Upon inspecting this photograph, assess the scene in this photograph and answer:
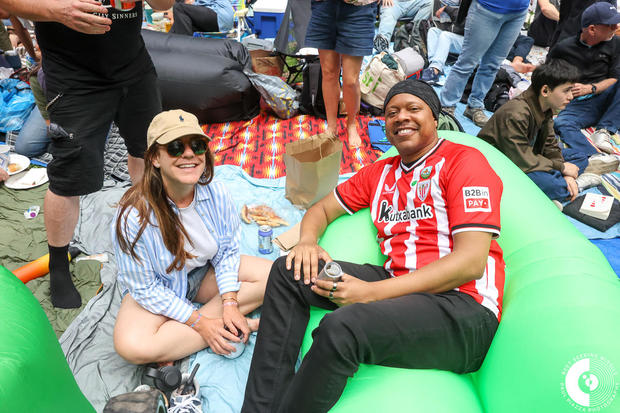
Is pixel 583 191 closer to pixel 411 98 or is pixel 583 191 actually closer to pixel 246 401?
pixel 411 98

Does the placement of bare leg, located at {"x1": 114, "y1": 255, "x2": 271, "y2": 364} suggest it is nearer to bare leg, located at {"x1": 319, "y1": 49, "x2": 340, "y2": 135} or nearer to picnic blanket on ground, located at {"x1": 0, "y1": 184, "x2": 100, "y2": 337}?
picnic blanket on ground, located at {"x1": 0, "y1": 184, "x2": 100, "y2": 337}

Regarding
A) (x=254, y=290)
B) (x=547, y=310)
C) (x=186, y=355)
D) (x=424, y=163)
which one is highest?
(x=424, y=163)

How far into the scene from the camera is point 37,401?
0.78 meters

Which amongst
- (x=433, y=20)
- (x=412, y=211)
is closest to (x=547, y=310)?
(x=412, y=211)

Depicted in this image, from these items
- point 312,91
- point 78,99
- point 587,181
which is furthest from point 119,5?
point 587,181

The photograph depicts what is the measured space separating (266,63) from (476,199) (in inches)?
125

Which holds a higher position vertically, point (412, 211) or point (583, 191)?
point (412, 211)

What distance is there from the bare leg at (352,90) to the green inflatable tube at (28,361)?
8.16 ft

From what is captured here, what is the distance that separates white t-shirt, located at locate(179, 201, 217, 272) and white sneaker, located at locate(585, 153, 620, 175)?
9.89ft

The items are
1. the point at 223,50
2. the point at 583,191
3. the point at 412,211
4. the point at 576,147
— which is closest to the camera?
the point at 412,211

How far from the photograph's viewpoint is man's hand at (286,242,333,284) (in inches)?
57.9

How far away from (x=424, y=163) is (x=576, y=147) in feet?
8.18

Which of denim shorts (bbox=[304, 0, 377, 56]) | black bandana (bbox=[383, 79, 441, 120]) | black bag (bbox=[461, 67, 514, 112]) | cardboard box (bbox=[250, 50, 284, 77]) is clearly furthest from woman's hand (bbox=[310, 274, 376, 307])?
black bag (bbox=[461, 67, 514, 112])

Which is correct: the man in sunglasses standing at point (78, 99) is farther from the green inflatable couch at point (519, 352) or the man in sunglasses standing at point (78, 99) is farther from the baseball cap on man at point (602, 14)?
the baseball cap on man at point (602, 14)
